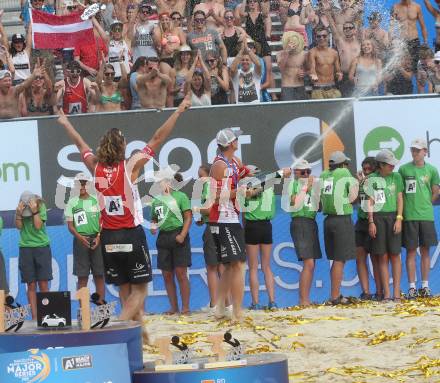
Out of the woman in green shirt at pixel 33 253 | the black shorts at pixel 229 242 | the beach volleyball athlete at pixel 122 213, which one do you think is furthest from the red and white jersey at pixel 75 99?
the beach volleyball athlete at pixel 122 213

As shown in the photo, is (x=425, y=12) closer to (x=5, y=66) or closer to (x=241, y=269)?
(x=5, y=66)

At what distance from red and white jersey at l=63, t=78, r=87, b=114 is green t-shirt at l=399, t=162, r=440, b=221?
456 centimetres

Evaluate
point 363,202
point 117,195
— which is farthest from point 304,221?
point 117,195

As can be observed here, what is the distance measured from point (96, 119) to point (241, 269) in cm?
467

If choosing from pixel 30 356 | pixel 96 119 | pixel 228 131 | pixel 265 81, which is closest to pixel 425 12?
pixel 265 81

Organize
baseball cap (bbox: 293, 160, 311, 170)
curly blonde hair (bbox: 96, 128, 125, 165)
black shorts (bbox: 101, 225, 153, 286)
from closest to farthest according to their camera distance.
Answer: curly blonde hair (bbox: 96, 128, 125, 165)
black shorts (bbox: 101, 225, 153, 286)
baseball cap (bbox: 293, 160, 311, 170)

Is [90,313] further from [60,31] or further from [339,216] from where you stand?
[60,31]

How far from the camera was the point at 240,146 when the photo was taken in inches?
614

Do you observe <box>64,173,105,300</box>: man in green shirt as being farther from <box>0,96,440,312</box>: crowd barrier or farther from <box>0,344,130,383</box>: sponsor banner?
<box>0,344,130,383</box>: sponsor banner

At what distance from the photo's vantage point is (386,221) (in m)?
14.5

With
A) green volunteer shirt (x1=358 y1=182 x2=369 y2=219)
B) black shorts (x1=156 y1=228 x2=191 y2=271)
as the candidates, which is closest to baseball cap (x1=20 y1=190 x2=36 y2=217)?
black shorts (x1=156 y1=228 x2=191 y2=271)

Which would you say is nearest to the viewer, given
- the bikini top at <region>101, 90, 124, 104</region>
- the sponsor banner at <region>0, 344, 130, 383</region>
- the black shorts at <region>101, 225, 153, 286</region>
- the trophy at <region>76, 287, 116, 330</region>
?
the sponsor banner at <region>0, 344, 130, 383</region>

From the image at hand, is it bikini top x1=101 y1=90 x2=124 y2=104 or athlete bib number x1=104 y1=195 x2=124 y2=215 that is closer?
athlete bib number x1=104 y1=195 x2=124 y2=215

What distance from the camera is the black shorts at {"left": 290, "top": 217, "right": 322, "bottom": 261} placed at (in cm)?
1402
